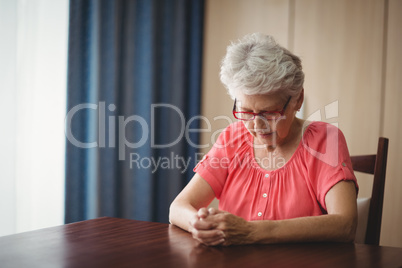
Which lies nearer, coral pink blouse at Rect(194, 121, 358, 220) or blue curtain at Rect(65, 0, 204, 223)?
coral pink blouse at Rect(194, 121, 358, 220)

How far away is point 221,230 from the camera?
1.17 meters

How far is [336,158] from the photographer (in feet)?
4.87

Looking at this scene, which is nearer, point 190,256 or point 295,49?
point 190,256

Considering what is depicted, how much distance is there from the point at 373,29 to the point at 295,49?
55 centimetres

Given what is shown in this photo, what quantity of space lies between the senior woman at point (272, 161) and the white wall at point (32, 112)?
3.65 ft

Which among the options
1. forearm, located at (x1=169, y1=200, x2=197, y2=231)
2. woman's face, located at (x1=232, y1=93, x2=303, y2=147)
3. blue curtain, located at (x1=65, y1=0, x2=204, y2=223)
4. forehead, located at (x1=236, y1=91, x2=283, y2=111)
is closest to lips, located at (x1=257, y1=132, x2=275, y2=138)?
woman's face, located at (x1=232, y1=93, x2=303, y2=147)

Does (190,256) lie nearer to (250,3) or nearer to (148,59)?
(148,59)

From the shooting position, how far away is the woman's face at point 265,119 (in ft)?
5.00

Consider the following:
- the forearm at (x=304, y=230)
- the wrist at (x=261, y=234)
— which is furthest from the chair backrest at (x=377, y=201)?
the wrist at (x=261, y=234)

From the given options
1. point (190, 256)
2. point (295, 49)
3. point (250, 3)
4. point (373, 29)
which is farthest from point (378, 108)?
point (190, 256)

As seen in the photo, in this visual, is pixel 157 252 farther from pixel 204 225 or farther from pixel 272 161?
pixel 272 161

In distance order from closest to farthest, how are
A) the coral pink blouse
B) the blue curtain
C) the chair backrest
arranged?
the coral pink blouse, the chair backrest, the blue curtain

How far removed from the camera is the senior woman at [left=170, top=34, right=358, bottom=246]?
4.69ft

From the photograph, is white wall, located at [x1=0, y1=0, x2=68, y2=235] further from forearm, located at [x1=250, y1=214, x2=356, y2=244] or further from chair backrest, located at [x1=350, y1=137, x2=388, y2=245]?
chair backrest, located at [x1=350, y1=137, x2=388, y2=245]
